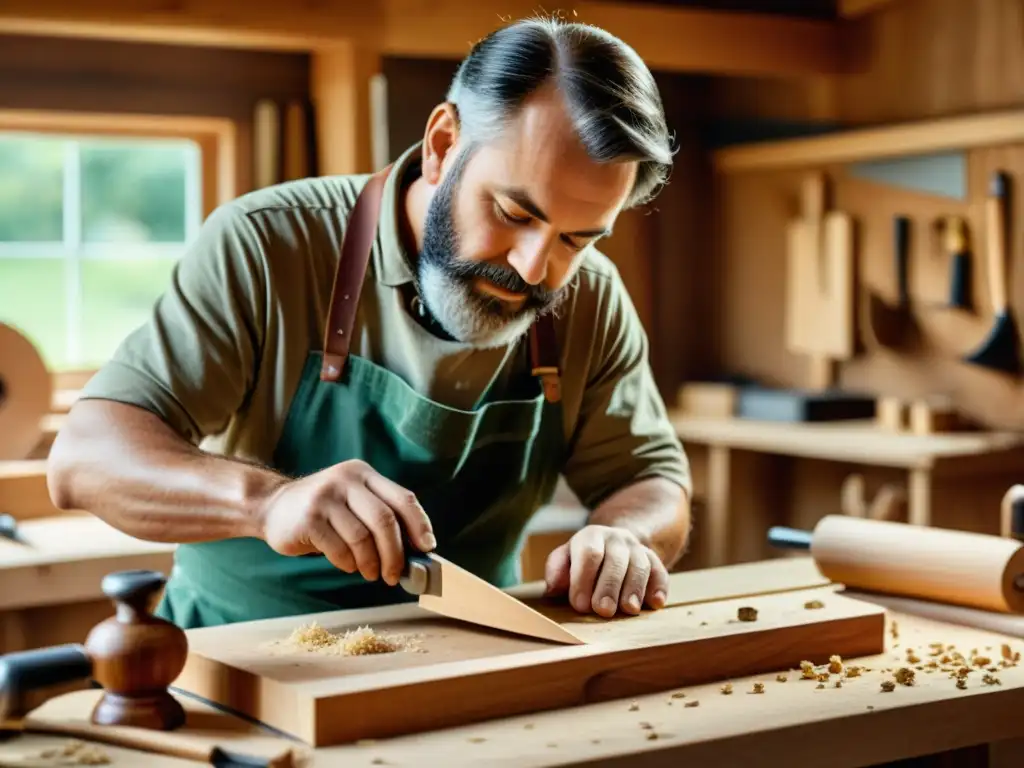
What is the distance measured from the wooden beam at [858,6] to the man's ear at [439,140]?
241 cm

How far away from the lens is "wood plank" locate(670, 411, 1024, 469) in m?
3.28

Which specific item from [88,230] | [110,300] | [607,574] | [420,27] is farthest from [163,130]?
[607,574]

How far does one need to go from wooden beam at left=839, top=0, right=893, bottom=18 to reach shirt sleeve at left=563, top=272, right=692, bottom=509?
2111 millimetres

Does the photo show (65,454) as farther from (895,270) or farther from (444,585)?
(895,270)

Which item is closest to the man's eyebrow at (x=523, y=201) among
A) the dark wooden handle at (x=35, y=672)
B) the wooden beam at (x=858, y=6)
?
the dark wooden handle at (x=35, y=672)

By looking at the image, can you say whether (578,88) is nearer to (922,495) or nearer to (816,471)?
(922,495)

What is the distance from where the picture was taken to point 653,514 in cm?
203

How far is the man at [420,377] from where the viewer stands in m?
1.69

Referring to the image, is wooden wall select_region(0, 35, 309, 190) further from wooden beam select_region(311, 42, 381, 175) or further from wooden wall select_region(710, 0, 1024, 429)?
wooden wall select_region(710, 0, 1024, 429)

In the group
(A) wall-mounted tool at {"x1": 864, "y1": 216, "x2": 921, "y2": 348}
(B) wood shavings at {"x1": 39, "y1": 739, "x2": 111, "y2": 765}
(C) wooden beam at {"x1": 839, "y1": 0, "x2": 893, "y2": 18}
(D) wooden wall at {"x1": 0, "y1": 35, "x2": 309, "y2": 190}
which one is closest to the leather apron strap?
(B) wood shavings at {"x1": 39, "y1": 739, "x2": 111, "y2": 765}

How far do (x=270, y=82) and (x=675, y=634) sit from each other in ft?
8.59

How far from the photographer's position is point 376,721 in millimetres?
1339

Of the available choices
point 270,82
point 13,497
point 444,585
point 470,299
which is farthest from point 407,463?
point 270,82

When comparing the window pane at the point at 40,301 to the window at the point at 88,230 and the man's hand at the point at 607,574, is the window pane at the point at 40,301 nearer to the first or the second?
the window at the point at 88,230
